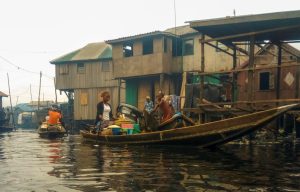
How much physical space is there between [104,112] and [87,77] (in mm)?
22081

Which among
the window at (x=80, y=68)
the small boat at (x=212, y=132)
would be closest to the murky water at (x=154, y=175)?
the small boat at (x=212, y=132)

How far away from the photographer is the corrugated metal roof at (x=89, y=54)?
35000 mm

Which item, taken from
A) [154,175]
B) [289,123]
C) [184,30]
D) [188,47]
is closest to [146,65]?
[188,47]

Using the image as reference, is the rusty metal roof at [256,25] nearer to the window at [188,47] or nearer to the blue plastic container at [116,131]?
the blue plastic container at [116,131]

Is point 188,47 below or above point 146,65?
above

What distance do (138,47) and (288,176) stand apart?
2301cm

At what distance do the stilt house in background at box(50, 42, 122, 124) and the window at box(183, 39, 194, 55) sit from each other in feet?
28.0

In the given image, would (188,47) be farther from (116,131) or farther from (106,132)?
(116,131)

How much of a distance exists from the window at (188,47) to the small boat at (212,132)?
16.3 meters

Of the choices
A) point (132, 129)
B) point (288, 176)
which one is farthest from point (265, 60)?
point (288, 176)

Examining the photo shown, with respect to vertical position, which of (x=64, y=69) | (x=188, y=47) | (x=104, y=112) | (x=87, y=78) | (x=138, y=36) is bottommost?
(x=104, y=112)

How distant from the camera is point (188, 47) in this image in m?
28.4

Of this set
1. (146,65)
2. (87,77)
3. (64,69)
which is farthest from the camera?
(64,69)

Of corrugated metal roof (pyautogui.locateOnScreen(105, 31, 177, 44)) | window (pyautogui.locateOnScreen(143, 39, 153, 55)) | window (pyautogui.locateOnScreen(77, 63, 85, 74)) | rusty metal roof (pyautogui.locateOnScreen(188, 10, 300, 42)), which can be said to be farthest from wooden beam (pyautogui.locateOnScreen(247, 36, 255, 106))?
window (pyautogui.locateOnScreen(77, 63, 85, 74))
